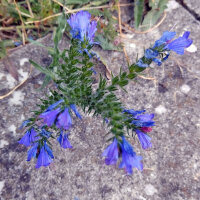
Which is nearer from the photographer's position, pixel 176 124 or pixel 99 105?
pixel 99 105

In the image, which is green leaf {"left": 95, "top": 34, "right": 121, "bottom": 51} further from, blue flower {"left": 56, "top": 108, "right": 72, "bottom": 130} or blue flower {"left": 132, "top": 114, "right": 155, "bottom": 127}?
blue flower {"left": 56, "top": 108, "right": 72, "bottom": 130}

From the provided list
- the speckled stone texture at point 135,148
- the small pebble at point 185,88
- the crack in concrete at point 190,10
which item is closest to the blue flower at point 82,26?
the speckled stone texture at point 135,148

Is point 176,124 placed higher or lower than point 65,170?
higher

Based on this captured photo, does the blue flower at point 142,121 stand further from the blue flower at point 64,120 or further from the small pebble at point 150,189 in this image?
the small pebble at point 150,189

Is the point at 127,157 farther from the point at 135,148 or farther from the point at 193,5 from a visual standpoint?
the point at 193,5

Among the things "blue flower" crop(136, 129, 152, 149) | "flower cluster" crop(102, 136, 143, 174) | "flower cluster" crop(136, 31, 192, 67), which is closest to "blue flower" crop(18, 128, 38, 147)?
"flower cluster" crop(102, 136, 143, 174)

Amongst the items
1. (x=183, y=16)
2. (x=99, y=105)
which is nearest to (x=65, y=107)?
(x=99, y=105)

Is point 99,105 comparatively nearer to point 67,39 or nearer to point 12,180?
point 12,180

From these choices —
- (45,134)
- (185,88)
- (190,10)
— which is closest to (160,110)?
(185,88)

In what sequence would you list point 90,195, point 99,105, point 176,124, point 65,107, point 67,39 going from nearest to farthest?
1. point 65,107
2. point 99,105
3. point 90,195
4. point 176,124
5. point 67,39
